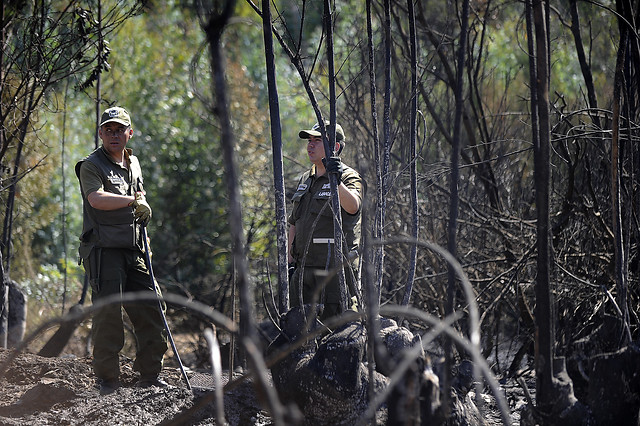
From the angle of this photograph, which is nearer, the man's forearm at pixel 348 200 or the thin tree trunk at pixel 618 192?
the thin tree trunk at pixel 618 192

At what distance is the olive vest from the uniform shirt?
42.5 inches

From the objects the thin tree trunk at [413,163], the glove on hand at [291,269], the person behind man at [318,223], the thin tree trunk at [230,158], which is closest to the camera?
the thin tree trunk at [230,158]

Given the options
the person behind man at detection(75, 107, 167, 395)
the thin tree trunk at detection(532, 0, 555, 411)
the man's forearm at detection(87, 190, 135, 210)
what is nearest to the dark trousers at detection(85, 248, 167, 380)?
the person behind man at detection(75, 107, 167, 395)

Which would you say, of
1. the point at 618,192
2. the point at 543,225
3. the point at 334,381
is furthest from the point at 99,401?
the point at 618,192

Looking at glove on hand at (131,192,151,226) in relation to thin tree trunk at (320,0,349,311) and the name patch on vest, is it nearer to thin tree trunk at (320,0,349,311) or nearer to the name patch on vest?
the name patch on vest

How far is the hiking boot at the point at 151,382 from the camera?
4.76 m

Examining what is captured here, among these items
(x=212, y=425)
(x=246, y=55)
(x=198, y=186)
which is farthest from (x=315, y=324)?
(x=246, y=55)

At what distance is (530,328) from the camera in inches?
Answer: 223

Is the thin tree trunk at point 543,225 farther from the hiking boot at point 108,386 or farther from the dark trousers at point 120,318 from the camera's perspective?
the hiking boot at point 108,386

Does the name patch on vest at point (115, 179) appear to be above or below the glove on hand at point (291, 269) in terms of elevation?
above

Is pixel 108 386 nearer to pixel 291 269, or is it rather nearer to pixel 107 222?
pixel 107 222

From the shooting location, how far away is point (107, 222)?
15.5ft

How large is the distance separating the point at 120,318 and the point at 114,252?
14.9 inches

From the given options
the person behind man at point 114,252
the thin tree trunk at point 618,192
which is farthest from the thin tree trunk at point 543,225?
the person behind man at point 114,252
